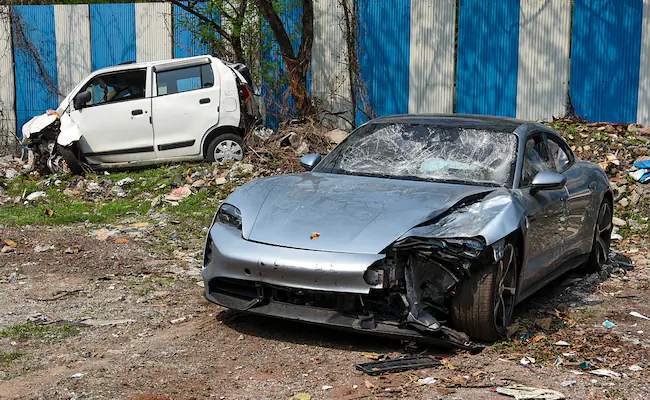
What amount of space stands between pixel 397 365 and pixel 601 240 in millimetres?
3842

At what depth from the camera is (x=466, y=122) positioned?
648 cm

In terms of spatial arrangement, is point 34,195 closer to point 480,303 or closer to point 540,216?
point 540,216

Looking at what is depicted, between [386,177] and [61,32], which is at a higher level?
[61,32]

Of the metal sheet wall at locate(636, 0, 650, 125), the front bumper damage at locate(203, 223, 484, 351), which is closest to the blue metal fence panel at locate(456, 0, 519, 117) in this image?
the metal sheet wall at locate(636, 0, 650, 125)

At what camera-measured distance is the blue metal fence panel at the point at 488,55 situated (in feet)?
51.9

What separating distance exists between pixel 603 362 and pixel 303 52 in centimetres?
1169

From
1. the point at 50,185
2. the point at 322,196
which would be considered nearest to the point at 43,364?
the point at 322,196

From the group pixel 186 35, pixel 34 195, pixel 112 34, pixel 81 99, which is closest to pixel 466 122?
pixel 34 195

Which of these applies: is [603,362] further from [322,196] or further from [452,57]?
[452,57]

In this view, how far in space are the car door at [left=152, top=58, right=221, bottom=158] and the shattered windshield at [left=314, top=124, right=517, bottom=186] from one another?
23.1 ft

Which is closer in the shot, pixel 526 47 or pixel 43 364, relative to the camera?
pixel 43 364

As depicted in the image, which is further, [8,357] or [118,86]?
[118,86]

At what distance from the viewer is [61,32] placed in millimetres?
17859

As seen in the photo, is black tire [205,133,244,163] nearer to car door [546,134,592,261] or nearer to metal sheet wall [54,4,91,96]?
metal sheet wall [54,4,91,96]
